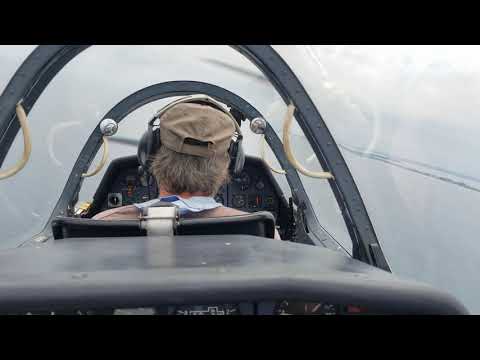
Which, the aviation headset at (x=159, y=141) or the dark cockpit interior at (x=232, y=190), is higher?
the aviation headset at (x=159, y=141)

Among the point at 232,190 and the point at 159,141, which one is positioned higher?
the point at 159,141

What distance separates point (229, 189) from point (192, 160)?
7.79ft

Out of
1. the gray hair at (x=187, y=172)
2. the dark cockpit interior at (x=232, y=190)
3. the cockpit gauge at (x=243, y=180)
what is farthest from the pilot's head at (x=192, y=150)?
the cockpit gauge at (x=243, y=180)

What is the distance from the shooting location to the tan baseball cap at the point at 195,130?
1.39m

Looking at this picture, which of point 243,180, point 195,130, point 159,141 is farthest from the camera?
point 243,180

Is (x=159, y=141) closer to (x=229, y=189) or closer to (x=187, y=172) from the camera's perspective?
(x=187, y=172)

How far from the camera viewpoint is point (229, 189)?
12.4 feet

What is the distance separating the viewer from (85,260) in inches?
29.8

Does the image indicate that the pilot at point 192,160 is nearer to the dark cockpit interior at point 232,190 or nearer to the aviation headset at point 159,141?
the aviation headset at point 159,141

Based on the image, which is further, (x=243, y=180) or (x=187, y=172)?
(x=243, y=180)

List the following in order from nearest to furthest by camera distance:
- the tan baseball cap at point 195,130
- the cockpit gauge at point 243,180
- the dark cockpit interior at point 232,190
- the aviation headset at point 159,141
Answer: the tan baseball cap at point 195,130 → the aviation headset at point 159,141 → the dark cockpit interior at point 232,190 → the cockpit gauge at point 243,180

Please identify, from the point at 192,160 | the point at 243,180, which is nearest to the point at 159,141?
the point at 192,160

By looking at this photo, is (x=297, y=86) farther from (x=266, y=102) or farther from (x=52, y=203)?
(x=52, y=203)
